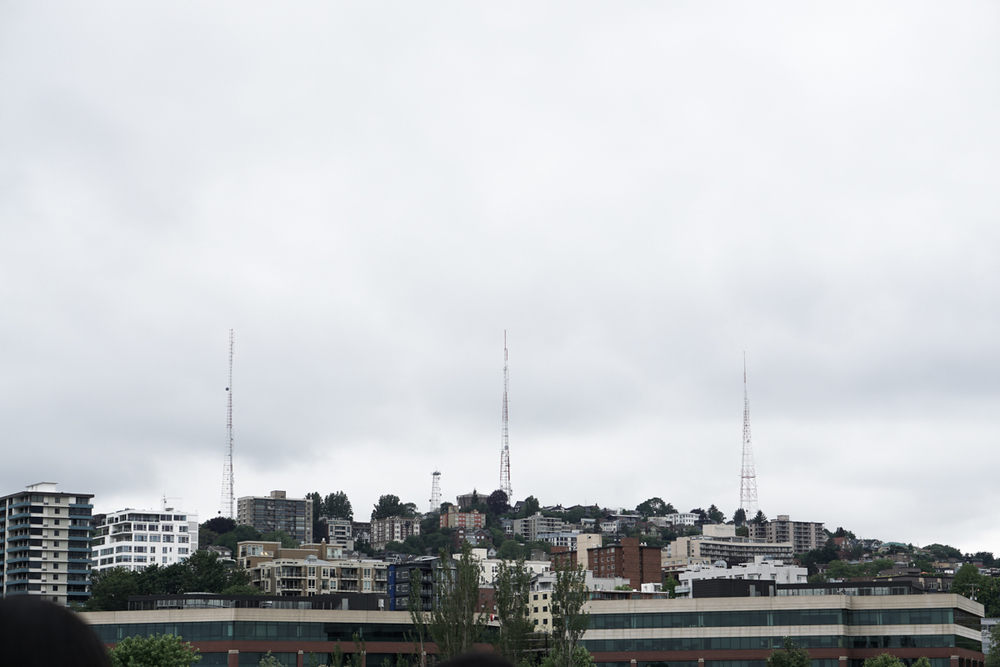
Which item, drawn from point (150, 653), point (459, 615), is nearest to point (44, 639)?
point (459, 615)

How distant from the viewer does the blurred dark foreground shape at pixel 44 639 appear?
4762 millimetres

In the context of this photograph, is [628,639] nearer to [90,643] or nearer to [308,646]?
[308,646]

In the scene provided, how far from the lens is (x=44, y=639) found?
4773 millimetres

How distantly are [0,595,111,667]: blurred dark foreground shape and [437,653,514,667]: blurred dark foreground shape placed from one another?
138cm

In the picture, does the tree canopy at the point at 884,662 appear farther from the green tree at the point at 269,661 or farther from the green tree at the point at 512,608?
the green tree at the point at 269,661

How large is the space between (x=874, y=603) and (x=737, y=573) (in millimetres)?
56198

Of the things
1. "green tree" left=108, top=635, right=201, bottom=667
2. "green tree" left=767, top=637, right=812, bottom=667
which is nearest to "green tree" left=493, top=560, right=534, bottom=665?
"green tree" left=108, top=635, right=201, bottom=667

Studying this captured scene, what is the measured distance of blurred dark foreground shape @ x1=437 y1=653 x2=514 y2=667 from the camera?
4773mm

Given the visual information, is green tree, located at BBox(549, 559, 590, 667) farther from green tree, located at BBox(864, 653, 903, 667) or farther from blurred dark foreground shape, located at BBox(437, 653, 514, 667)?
blurred dark foreground shape, located at BBox(437, 653, 514, 667)

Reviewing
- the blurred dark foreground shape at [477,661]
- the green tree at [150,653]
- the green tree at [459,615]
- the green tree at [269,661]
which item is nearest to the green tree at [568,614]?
the green tree at [459,615]

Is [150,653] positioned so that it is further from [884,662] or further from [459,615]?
[884,662]

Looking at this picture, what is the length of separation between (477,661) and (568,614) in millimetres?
95143

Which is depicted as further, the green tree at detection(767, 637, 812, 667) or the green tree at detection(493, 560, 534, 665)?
the green tree at detection(767, 637, 812, 667)

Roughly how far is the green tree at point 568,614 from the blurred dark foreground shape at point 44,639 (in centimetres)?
9295
